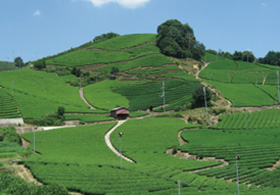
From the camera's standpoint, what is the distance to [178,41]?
547 feet

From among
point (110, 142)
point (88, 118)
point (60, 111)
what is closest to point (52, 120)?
point (60, 111)

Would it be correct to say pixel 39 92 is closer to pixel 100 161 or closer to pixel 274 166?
pixel 100 161

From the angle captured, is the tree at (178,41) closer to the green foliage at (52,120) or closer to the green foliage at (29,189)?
the green foliage at (52,120)

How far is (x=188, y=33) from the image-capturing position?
175m

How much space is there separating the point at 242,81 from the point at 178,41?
151 ft

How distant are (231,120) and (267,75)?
73.4 m

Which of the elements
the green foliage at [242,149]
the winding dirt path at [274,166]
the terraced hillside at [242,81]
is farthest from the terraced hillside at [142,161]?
the terraced hillside at [242,81]

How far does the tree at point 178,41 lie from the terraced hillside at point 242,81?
11.5 metres

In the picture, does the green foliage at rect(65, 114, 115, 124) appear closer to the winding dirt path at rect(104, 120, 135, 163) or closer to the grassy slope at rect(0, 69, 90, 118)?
the grassy slope at rect(0, 69, 90, 118)

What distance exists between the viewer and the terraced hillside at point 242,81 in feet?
331

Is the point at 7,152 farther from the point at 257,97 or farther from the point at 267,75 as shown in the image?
the point at 267,75

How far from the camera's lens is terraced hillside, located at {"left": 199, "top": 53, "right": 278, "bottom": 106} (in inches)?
3974

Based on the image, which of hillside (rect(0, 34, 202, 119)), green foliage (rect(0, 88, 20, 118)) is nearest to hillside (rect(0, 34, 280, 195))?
green foliage (rect(0, 88, 20, 118))

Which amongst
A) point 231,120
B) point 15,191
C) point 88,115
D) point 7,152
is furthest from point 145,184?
point 88,115
